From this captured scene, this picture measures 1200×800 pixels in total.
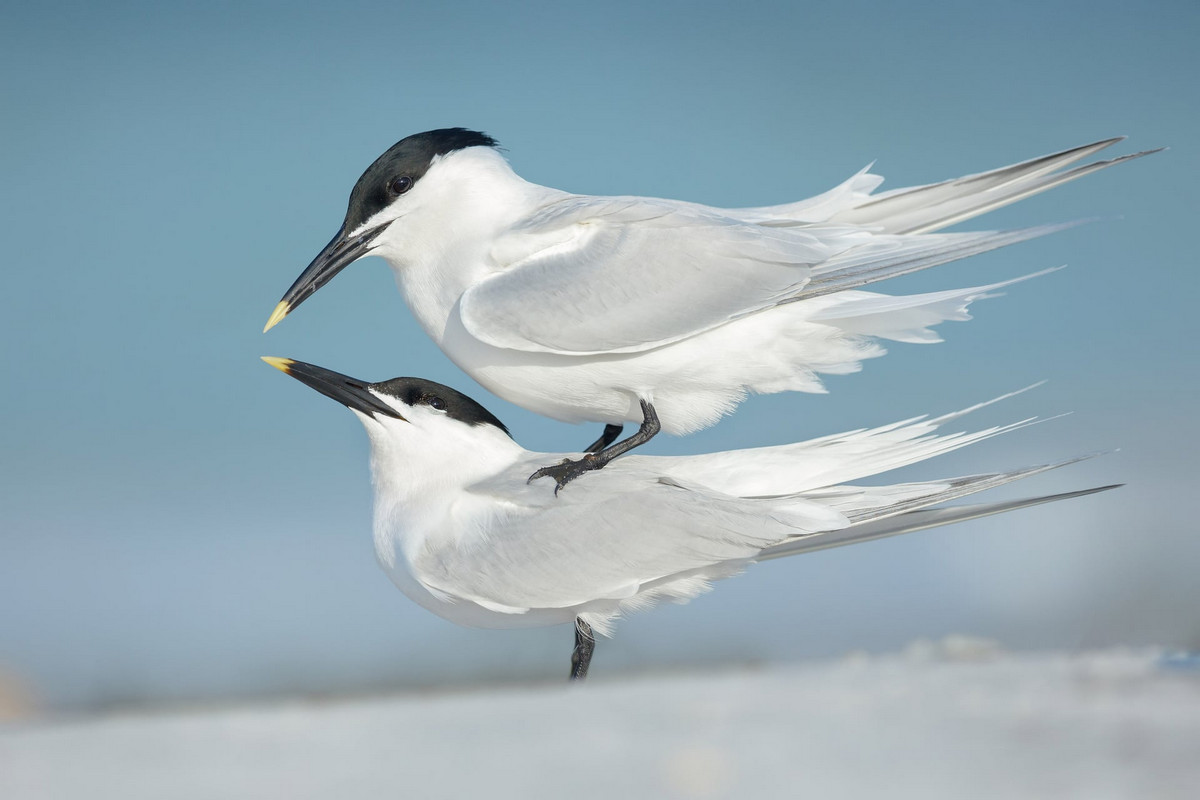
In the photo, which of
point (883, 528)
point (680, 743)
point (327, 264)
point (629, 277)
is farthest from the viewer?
point (327, 264)

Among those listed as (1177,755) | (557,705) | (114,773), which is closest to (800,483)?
(557,705)

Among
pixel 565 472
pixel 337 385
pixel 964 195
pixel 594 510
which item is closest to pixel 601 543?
pixel 594 510

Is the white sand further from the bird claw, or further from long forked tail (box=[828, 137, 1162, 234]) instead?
long forked tail (box=[828, 137, 1162, 234])

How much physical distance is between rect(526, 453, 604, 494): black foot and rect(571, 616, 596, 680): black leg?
0.97ft

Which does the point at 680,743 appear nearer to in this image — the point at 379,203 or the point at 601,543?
the point at 601,543

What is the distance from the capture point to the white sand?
1503 mm

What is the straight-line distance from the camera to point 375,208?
2.77 meters

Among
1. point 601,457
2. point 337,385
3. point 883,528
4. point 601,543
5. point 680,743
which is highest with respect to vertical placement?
point 337,385

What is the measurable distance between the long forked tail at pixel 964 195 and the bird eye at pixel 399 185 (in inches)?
38.3

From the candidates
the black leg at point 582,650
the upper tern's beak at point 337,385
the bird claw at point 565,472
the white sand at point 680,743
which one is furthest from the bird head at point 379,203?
the white sand at point 680,743

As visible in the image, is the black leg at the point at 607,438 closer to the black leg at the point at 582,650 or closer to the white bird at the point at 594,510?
the white bird at the point at 594,510

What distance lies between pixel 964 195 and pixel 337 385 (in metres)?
1.45

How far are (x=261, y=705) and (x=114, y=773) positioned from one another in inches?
18.0

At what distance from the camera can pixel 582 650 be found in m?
2.56
